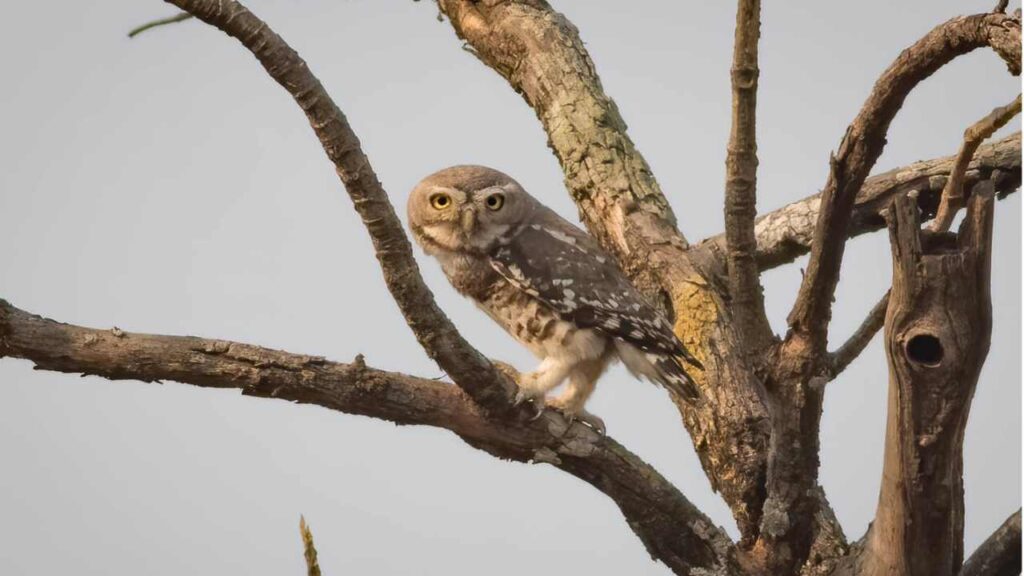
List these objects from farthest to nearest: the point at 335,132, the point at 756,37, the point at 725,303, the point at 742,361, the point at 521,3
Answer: the point at 521,3 → the point at 725,303 → the point at 742,361 → the point at 756,37 → the point at 335,132

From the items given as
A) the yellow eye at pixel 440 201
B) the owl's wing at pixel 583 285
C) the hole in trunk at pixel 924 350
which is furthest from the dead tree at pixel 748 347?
the yellow eye at pixel 440 201

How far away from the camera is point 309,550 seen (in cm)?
340

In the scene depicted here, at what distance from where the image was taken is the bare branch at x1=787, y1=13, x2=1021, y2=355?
3.94 m

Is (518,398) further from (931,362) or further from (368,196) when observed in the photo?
(931,362)

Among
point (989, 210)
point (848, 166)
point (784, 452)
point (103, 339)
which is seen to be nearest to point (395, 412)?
point (103, 339)

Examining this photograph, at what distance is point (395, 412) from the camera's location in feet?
15.4

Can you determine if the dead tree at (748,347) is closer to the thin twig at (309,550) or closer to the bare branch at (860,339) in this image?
the bare branch at (860,339)

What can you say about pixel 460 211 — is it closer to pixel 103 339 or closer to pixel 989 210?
pixel 103 339

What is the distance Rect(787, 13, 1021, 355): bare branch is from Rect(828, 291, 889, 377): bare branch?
0.44m

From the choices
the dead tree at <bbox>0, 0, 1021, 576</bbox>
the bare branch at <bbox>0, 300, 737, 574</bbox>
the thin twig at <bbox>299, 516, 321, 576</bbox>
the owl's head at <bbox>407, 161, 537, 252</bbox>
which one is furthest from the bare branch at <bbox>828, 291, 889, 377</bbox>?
the thin twig at <bbox>299, 516, 321, 576</bbox>

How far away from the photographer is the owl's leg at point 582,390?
19.9 feet

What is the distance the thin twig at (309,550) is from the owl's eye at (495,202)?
3365 millimetres

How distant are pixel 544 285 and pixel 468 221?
1.93ft

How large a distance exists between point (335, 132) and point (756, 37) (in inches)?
67.8
